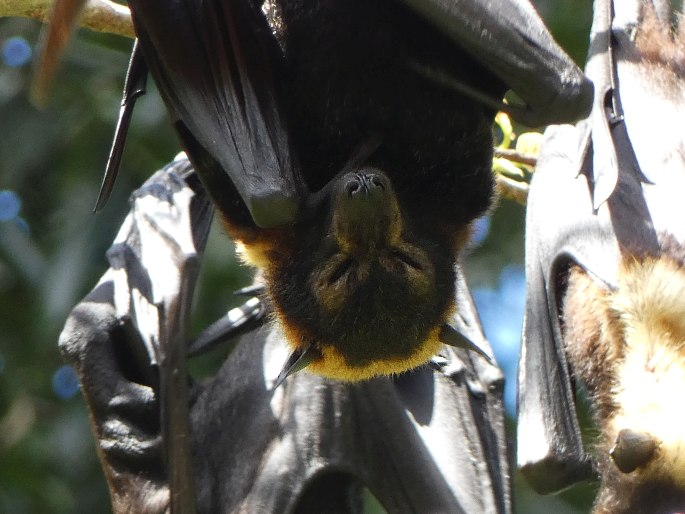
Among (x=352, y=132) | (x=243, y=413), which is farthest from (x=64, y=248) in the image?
(x=352, y=132)

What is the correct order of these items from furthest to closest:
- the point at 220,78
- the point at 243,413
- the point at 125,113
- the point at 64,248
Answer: the point at 64,248
the point at 243,413
the point at 125,113
the point at 220,78

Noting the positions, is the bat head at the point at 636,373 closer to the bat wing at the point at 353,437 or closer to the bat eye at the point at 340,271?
the bat wing at the point at 353,437

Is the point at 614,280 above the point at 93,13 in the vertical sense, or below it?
below

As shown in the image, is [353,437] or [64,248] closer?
[353,437]

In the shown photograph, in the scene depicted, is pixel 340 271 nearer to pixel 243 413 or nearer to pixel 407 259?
pixel 407 259

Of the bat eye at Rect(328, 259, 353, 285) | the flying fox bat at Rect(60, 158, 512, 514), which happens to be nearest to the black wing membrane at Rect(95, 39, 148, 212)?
the flying fox bat at Rect(60, 158, 512, 514)

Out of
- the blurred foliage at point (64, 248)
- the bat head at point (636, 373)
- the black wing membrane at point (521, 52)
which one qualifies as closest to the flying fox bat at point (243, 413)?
the bat head at point (636, 373)
